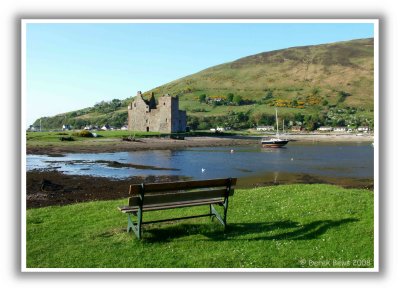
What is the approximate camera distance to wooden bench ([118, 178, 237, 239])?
6.82 meters

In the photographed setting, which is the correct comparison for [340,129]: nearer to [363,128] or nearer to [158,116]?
[363,128]

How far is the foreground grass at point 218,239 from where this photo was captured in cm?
637

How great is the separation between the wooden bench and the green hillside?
7958 cm

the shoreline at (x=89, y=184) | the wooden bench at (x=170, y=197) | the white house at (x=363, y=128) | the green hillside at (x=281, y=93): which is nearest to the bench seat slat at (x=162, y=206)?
the wooden bench at (x=170, y=197)

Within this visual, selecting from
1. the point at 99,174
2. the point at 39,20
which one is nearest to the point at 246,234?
the point at 39,20

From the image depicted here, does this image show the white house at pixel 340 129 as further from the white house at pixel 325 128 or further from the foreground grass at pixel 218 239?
the foreground grass at pixel 218 239

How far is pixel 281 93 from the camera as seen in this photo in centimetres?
13475

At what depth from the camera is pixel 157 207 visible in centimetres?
714

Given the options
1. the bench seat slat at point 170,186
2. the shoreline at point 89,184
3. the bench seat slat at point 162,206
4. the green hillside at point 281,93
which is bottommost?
the shoreline at point 89,184

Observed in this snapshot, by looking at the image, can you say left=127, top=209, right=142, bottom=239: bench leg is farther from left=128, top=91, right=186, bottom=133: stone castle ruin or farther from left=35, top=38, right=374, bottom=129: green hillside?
left=35, top=38, right=374, bottom=129: green hillside

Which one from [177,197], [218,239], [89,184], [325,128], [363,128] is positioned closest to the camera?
[218,239]

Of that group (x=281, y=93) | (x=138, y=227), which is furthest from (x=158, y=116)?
(x=138, y=227)

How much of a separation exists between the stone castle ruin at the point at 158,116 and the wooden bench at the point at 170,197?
76931mm

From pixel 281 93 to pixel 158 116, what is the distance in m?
61.8
